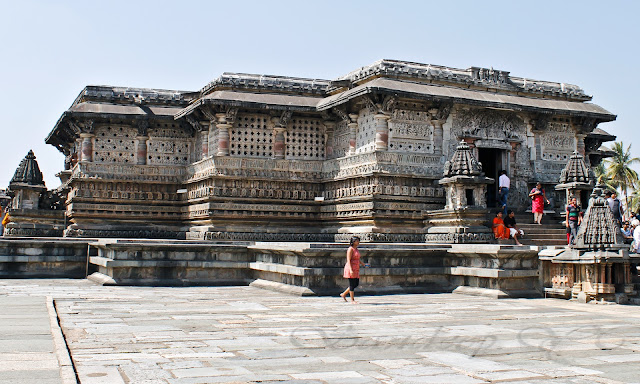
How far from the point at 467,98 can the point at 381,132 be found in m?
2.69

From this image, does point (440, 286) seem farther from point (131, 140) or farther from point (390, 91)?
point (131, 140)

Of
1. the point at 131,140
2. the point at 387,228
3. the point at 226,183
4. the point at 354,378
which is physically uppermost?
the point at 131,140

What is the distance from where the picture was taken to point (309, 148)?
896 inches

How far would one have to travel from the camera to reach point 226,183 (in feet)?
71.6

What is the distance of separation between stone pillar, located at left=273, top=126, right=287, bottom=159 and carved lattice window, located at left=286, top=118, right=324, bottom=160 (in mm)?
205

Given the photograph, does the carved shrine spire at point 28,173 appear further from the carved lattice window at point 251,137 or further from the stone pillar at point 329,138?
the stone pillar at point 329,138

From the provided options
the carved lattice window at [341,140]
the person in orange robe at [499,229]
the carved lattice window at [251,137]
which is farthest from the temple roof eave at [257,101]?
the person in orange robe at [499,229]

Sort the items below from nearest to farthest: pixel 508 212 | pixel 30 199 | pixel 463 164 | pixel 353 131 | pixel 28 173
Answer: pixel 463 164 < pixel 508 212 < pixel 353 131 < pixel 28 173 < pixel 30 199

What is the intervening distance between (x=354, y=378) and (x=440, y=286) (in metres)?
9.40

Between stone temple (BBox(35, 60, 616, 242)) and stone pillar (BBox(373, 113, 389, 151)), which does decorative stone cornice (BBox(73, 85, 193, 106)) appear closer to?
stone temple (BBox(35, 60, 616, 242))

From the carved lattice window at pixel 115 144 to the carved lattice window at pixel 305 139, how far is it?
5.78 m

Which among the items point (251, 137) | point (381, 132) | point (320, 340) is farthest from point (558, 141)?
point (320, 340)

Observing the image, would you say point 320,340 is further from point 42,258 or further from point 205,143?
point 205,143

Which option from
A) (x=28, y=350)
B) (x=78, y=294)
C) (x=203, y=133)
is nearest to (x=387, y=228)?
(x=203, y=133)
